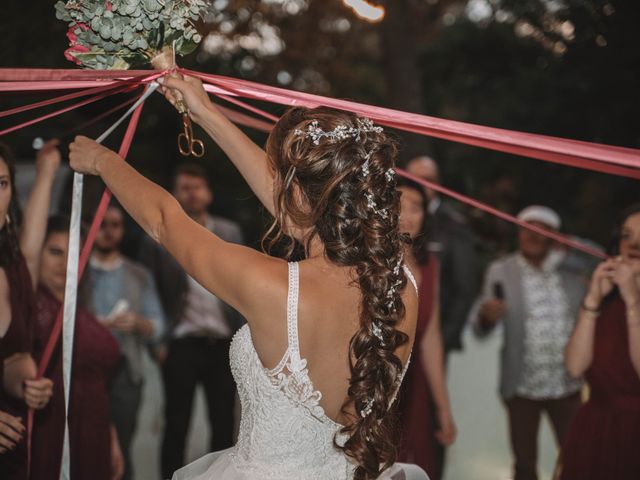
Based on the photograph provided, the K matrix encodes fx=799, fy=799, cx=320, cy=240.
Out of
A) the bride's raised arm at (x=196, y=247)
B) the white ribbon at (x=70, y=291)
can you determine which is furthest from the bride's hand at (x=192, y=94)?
the white ribbon at (x=70, y=291)

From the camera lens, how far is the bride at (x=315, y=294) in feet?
7.16

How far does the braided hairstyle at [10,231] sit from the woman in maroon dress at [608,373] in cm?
247

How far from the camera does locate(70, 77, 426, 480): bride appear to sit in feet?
7.16

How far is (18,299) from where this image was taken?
318 cm

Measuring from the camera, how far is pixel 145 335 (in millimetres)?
5129

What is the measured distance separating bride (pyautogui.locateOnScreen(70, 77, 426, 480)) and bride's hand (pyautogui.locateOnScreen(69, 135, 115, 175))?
9 cm

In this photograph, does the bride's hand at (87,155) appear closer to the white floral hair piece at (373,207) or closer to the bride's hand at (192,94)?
the bride's hand at (192,94)

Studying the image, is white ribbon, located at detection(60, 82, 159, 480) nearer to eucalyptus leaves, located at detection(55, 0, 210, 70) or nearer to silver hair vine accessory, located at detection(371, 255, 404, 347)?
eucalyptus leaves, located at detection(55, 0, 210, 70)

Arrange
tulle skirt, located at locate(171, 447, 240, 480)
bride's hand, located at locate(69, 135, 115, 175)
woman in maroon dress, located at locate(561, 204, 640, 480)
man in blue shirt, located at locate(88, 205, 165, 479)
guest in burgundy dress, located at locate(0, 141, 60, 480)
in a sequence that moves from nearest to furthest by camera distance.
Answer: tulle skirt, located at locate(171, 447, 240, 480) < bride's hand, located at locate(69, 135, 115, 175) < guest in burgundy dress, located at locate(0, 141, 60, 480) < woman in maroon dress, located at locate(561, 204, 640, 480) < man in blue shirt, located at locate(88, 205, 165, 479)

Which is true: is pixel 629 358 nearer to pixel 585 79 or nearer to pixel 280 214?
pixel 280 214

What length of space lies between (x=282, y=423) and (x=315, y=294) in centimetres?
42

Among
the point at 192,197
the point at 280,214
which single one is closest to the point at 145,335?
the point at 192,197

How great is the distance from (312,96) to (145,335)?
289 centimetres

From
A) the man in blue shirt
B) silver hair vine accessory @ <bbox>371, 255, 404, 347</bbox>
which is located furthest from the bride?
the man in blue shirt
